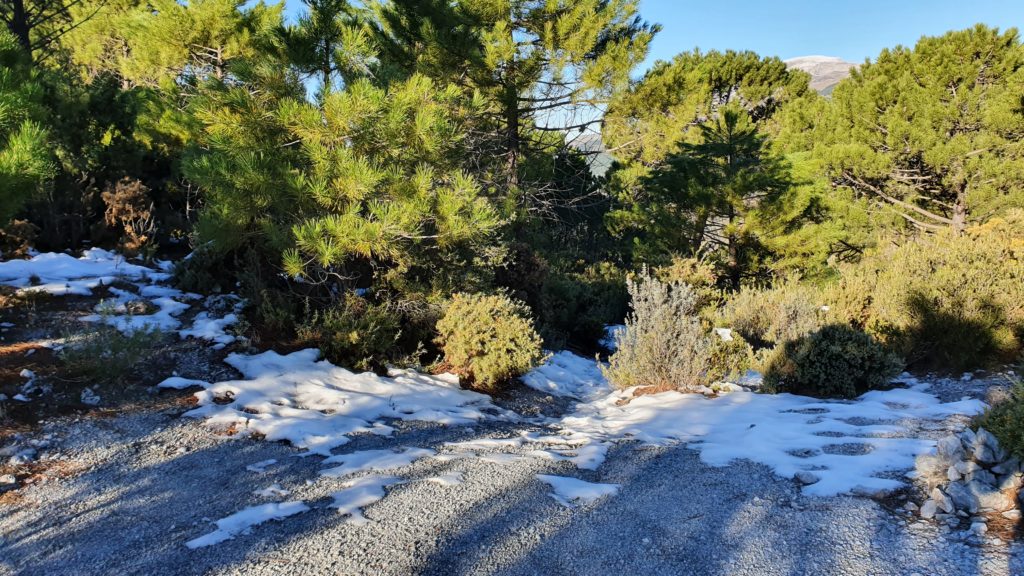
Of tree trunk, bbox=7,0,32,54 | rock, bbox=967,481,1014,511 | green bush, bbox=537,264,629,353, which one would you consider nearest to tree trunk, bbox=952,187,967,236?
green bush, bbox=537,264,629,353

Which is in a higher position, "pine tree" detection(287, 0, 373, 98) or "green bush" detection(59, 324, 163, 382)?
"pine tree" detection(287, 0, 373, 98)

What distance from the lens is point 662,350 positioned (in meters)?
5.74

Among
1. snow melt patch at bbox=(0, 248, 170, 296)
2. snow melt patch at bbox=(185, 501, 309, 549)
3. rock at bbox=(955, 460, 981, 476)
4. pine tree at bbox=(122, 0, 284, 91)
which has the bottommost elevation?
snow melt patch at bbox=(185, 501, 309, 549)

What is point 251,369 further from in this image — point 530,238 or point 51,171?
point 530,238

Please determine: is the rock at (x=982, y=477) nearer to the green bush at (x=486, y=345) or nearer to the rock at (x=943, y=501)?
the rock at (x=943, y=501)

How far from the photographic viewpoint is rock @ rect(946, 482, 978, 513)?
243 centimetres

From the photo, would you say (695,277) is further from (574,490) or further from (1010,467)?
(574,490)

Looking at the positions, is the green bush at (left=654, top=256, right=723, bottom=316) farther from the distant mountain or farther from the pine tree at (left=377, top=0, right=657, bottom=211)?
the distant mountain

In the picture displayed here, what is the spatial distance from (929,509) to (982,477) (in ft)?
1.13

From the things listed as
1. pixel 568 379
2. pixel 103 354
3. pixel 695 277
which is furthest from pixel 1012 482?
pixel 695 277

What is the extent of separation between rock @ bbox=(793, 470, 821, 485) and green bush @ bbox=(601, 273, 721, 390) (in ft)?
8.02

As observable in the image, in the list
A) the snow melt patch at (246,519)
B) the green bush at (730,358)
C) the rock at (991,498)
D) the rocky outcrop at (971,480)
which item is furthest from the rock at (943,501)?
the green bush at (730,358)

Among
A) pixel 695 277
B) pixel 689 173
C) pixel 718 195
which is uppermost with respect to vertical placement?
pixel 689 173

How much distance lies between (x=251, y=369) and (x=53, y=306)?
252 centimetres
